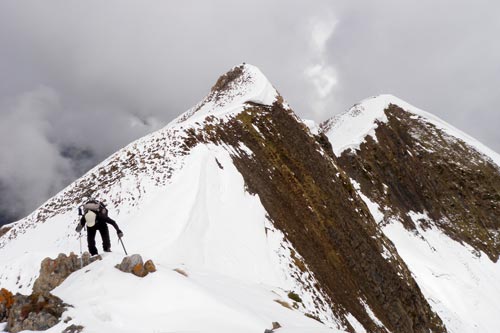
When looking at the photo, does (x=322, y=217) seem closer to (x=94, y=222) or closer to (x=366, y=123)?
(x=94, y=222)

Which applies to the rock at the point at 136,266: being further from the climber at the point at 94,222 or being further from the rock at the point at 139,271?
the climber at the point at 94,222

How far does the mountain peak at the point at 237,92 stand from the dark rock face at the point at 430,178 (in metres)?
16.5

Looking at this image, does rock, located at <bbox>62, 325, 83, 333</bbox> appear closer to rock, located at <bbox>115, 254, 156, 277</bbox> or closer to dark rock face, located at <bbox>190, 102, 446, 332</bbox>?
rock, located at <bbox>115, 254, 156, 277</bbox>

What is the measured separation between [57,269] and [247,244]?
8989 mm

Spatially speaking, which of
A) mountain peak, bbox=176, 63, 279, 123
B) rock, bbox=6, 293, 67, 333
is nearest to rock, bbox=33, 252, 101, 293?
rock, bbox=6, 293, 67, 333

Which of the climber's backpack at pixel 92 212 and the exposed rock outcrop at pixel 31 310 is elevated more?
the climber's backpack at pixel 92 212

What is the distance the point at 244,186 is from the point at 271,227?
2862 mm

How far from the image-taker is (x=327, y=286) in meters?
21.1

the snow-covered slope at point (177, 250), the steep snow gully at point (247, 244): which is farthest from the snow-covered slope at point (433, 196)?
the snow-covered slope at point (177, 250)

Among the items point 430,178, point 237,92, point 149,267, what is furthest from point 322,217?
point 430,178

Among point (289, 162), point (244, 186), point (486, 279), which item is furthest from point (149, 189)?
point (486, 279)

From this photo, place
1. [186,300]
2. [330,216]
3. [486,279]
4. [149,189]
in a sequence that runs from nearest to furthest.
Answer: [186,300]
[149,189]
[330,216]
[486,279]

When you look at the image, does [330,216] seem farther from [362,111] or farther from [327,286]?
[362,111]

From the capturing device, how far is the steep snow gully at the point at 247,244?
876 centimetres
